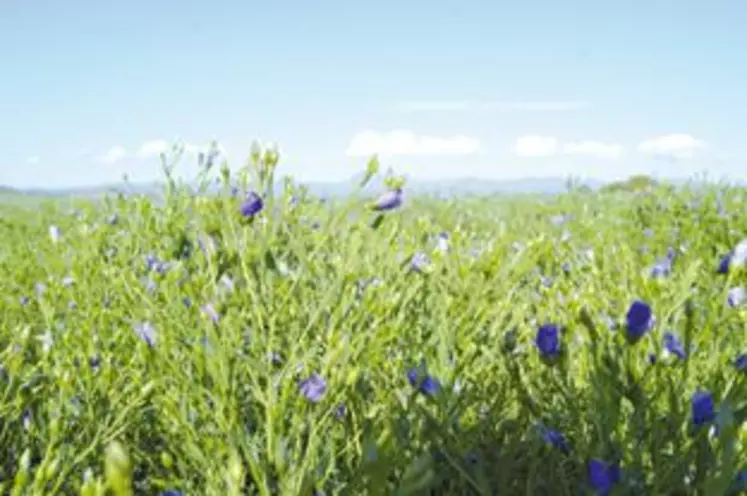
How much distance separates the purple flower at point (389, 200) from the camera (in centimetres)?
195

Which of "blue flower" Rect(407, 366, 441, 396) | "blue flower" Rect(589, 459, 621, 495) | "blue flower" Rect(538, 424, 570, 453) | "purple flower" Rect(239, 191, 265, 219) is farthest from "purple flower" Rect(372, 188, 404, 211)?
"blue flower" Rect(589, 459, 621, 495)

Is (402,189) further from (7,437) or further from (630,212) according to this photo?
(630,212)

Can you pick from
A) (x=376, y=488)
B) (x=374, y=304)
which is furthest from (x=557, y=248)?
(x=376, y=488)

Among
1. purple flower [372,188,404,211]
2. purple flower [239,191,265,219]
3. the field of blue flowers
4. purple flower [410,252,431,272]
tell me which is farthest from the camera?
purple flower [410,252,431,272]

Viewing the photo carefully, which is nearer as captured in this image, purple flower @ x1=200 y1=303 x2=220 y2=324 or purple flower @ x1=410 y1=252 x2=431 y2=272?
purple flower @ x1=200 y1=303 x2=220 y2=324

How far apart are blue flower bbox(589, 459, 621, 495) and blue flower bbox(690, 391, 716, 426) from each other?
0.19 m

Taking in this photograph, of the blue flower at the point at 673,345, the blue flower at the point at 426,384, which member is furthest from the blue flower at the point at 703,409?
the blue flower at the point at 426,384

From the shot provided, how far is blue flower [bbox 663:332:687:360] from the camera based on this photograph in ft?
5.75

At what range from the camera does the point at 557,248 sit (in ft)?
13.8

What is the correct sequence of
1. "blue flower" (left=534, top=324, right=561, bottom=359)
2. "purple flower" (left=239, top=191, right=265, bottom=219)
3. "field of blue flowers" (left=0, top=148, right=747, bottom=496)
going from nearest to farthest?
"field of blue flowers" (left=0, top=148, right=747, bottom=496) < "blue flower" (left=534, top=324, right=561, bottom=359) < "purple flower" (left=239, top=191, right=265, bottom=219)

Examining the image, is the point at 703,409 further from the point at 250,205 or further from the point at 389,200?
the point at 250,205

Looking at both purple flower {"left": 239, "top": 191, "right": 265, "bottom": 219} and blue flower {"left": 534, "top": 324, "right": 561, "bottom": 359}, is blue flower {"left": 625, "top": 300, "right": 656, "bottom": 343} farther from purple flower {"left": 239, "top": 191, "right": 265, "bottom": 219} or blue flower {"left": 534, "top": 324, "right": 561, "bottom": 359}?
purple flower {"left": 239, "top": 191, "right": 265, "bottom": 219}

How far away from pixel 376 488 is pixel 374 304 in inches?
36.2

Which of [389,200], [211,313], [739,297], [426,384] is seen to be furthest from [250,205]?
[739,297]
